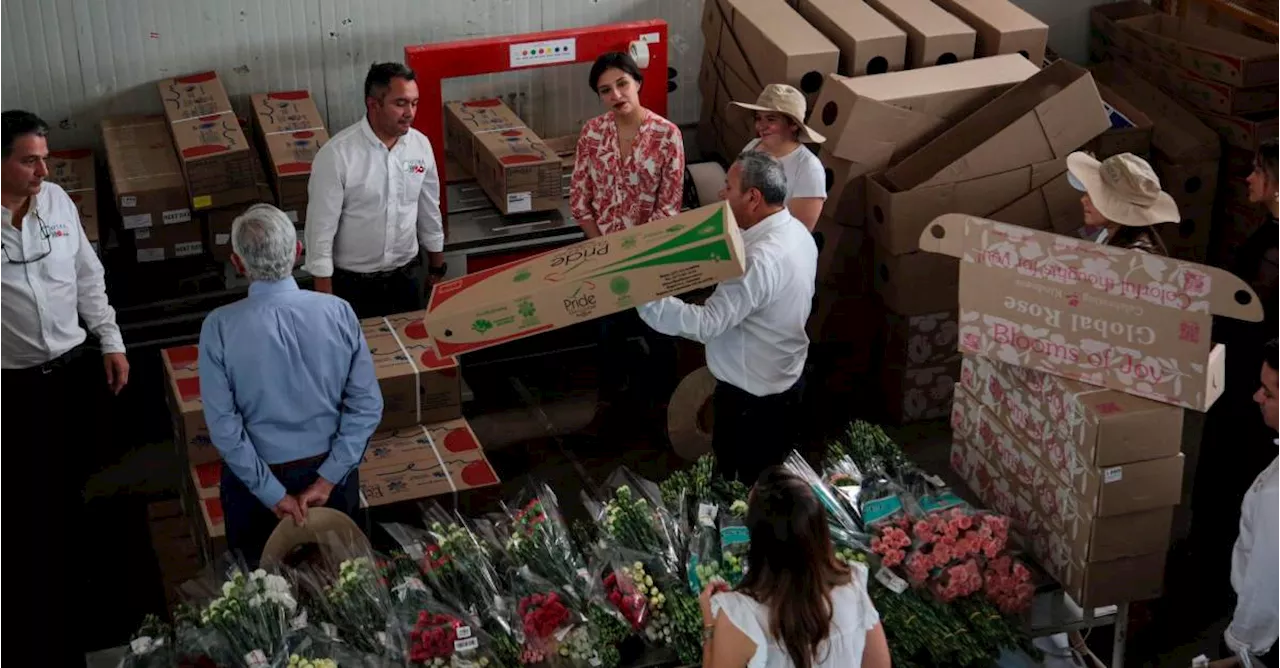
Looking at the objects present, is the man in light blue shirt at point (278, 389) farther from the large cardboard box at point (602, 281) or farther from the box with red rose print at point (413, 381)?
the box with red rose print at point (413, 381)

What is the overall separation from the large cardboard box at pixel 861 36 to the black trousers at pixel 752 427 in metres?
1.96

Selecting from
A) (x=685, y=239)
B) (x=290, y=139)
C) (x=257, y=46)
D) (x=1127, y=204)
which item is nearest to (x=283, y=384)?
(x=685, y=239)

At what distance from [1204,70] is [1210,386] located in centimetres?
361

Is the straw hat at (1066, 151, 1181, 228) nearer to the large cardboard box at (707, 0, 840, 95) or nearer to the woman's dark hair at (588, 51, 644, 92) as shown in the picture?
the large cardboard box at (707, 0, 840, 95)

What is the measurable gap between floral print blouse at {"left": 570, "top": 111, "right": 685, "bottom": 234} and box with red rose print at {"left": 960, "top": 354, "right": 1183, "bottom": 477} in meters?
1.87

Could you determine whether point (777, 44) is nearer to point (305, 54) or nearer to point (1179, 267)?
point (305, 54)

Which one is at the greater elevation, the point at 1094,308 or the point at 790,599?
the point at 1094,308

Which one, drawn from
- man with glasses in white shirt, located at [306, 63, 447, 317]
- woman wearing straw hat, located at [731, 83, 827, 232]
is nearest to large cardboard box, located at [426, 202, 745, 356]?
woman wearing straw hat, located at [731, 83, 827, 232]

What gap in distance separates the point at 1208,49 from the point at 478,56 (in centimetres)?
353

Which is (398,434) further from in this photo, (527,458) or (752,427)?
(752,427)

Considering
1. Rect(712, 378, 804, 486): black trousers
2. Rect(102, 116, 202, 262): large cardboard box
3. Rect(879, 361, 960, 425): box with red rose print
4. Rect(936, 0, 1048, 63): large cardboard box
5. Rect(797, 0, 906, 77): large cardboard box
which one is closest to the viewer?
Rect(712, 378, 804, 486): black trousers

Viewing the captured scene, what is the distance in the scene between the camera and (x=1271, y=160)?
4645 mm

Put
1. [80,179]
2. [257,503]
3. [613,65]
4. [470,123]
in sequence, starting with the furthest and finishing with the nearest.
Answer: [470,123] < [80,179] < [613,65] < [257,503]

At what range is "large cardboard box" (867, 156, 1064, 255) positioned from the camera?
5.76m
